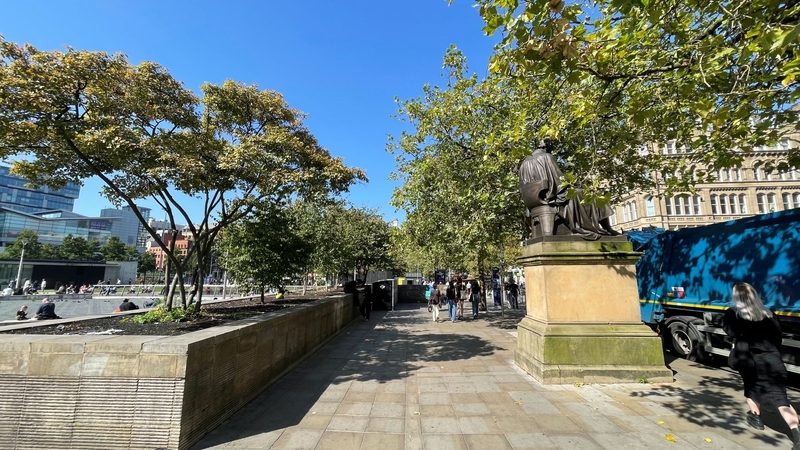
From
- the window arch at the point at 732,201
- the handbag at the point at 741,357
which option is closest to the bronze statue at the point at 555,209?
the handbag at the point at 741,357

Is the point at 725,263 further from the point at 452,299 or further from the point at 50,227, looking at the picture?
the point at 50,227

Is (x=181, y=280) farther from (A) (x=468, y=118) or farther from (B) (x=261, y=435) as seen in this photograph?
(A) (x=468, y=118)

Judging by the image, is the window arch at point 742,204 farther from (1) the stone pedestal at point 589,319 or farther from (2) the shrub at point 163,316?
(2) the shrub at point 163,316

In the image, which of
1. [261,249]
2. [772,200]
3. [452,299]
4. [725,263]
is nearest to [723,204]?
[772,200]

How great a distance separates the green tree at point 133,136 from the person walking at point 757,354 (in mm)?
7079

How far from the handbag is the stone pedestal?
160 centimetres

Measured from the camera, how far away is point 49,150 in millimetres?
5875

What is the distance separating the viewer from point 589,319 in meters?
5.88

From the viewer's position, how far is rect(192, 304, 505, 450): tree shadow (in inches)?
171

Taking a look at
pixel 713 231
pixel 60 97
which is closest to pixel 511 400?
pixel 713 231

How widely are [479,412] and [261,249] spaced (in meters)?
7.38

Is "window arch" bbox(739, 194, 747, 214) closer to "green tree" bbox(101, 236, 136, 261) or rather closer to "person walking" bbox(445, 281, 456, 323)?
"person walking" bbox(445, 281, 456, 323)

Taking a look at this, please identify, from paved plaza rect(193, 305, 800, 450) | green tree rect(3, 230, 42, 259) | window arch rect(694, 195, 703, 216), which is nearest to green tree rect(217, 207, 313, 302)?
paved plaza rect(193, 305, 800, 450)

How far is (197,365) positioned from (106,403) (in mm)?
943
